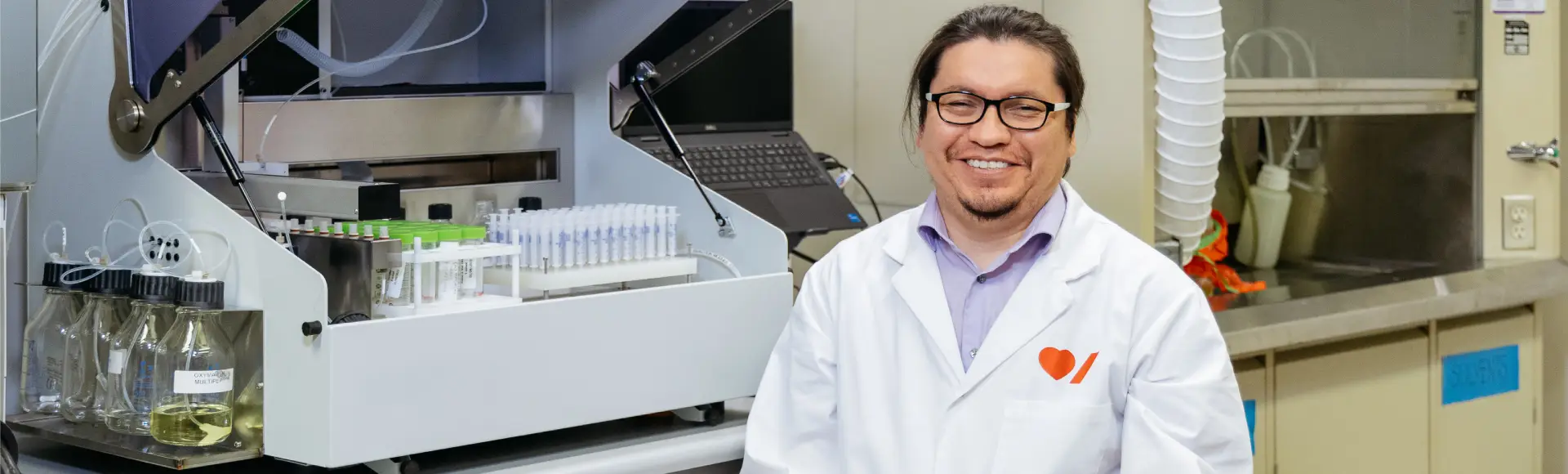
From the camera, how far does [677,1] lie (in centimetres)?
180

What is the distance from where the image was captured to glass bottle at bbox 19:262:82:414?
5.03 feet

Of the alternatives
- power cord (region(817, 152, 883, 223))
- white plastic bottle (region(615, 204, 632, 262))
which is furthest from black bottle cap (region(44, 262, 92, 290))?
power cord (region(817, 152, 883, 223))

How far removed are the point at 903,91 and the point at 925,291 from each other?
38.0 inches

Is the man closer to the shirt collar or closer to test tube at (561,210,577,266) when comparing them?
the shirt collar

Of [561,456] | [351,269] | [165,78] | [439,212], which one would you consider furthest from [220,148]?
[561,456]

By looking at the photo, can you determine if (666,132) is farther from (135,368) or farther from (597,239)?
(135,368)

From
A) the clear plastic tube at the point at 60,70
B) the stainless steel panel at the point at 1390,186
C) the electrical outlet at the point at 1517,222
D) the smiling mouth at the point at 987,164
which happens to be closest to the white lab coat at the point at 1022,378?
the smiling mouth at the point at 987,164

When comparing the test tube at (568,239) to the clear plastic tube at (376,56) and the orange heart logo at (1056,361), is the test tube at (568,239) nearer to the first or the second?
the clear plastic tube at (376,56)

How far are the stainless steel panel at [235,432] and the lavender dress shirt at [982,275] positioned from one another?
2.31 ft

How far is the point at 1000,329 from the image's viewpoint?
1489 mm

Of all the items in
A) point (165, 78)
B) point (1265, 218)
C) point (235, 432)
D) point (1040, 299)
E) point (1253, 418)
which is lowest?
point (1253, 418)

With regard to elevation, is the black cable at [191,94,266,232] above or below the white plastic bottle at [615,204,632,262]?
above

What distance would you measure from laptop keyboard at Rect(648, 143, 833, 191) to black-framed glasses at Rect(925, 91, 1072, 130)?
0.59 m

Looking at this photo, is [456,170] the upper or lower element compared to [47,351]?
upper
